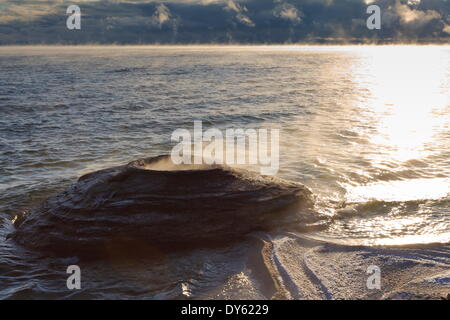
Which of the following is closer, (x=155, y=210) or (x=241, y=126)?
(x=155, y=210)

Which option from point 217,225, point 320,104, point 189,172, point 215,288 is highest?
point 320,104

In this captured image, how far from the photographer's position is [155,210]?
6773 mm

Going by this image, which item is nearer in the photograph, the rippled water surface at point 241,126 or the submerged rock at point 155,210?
the rippled water surface at point 241,126

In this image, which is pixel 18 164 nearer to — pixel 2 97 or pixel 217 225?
pixel 217 225

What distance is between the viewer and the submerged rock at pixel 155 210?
6566mm

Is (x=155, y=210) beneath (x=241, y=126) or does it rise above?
beneath

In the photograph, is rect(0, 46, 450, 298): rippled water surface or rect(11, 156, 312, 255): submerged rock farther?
rect(11, 156, 312, 255): submerged rock

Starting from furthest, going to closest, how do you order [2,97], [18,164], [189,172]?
[2,97] < [18,164] < [189,172]

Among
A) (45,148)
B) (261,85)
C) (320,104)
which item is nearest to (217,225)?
(45,148)

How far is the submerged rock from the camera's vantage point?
6.57 metres

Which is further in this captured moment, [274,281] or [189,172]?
[189,172]

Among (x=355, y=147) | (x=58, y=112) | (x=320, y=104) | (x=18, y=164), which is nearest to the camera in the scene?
(x=18, y=164)

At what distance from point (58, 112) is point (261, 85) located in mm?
17898

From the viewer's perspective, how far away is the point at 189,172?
7242mm
